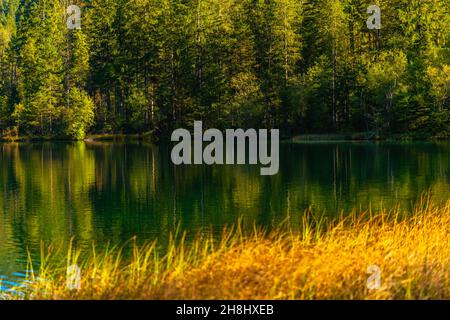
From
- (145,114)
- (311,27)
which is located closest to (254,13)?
(311,27)

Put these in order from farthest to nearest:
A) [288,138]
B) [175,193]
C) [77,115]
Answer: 1. [77,115]
2. [288,138]
3. [175,193]

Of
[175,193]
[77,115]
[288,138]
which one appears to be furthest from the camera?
[77,115]

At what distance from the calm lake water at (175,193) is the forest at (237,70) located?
2064 centimetres

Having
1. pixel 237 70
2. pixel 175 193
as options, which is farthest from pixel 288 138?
pixel 175 193

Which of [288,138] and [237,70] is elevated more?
[237,70]

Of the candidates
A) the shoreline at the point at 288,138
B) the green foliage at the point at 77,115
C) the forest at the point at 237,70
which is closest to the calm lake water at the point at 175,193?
the shoreline at the point at 288,138

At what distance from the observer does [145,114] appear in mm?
89938

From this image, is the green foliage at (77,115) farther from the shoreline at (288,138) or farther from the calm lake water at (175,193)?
the calm lake water at (175,193)

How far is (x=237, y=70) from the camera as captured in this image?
8812 centimetres

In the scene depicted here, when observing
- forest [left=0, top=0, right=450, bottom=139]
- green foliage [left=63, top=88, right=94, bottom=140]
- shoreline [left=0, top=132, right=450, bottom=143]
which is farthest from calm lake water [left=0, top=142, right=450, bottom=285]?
green foliage [left=63, top=88, right=94, bottom=140]

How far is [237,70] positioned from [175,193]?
56392 mm

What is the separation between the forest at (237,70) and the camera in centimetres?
7338

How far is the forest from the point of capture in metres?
73.4

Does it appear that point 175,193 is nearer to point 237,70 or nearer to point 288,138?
→ point 288,138
